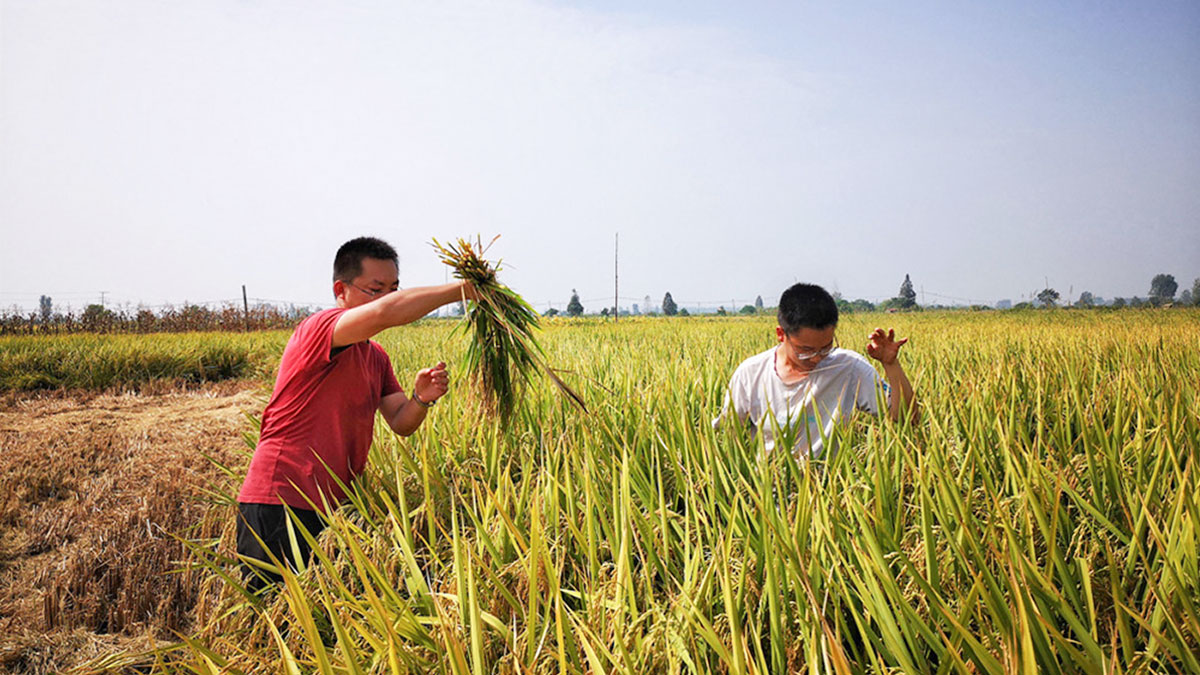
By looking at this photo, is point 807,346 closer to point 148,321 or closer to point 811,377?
point 811,377

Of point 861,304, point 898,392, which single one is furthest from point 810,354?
point 861,304

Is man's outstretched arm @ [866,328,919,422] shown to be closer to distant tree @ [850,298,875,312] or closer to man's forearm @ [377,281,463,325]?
man's forearm @ [377,281,463,325]

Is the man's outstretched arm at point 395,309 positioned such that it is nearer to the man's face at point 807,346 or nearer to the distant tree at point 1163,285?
the man's face at point 807,346

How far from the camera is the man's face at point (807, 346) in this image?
7.05ft

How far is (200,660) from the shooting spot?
115 centimetres

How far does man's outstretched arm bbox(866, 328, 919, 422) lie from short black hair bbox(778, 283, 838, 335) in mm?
149

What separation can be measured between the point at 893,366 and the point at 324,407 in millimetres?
1875

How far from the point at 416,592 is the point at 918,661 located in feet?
3.47

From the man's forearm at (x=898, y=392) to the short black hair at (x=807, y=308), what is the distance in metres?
0.25

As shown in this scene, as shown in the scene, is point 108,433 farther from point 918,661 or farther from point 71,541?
point 918,661

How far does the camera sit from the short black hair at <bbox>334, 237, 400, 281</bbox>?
2.03 m

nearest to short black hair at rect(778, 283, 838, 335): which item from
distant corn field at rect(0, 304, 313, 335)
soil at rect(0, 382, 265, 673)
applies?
soil at rect(0, 382, 265, 673)

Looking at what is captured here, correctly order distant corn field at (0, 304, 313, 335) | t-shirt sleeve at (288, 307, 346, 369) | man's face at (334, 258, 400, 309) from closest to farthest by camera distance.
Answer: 1. t-shirt sleeve at (288, 307, 346, 369)
2. man's face at (334, 258, 400, 309)
3. distant corn field at (0, 304, 313, 335)

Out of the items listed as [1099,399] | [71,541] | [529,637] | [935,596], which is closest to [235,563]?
[529,637]
